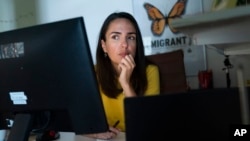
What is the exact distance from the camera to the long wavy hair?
1.72 metres

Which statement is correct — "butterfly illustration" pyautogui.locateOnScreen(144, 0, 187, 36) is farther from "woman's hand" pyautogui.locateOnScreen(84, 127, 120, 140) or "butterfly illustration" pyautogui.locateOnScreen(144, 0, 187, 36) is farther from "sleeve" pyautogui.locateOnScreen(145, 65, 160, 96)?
"woman's hand" pyautogui.locateOnScreen(84, 127, 120, 140)

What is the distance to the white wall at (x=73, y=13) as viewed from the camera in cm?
230

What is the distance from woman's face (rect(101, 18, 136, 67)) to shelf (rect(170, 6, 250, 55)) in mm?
1073

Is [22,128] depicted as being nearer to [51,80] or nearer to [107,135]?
[51,80]

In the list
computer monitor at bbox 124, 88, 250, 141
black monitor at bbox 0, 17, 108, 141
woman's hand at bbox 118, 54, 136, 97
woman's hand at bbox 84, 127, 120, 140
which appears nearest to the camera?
computer monitor at bbox 124, 88, 250, 141

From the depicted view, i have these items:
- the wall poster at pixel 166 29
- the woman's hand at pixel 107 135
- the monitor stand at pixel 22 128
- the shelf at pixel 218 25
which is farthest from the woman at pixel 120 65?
the shelf at pixel 218 25

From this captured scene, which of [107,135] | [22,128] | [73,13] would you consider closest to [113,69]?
[107,135]

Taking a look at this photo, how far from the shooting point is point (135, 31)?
170 centimetres

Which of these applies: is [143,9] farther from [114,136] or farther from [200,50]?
[114,136]

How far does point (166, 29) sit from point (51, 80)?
1.78 meters

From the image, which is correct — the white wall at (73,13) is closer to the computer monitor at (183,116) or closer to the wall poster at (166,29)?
the wall poster at (166,29)

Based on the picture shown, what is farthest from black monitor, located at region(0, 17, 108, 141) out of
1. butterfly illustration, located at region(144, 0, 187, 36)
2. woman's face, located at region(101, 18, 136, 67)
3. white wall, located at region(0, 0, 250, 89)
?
butterfly illustration, located at region(144, 0, 187, 36)

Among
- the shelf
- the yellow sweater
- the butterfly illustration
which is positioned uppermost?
the butterfly illustration

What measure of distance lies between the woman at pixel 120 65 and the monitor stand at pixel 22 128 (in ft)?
2.44
